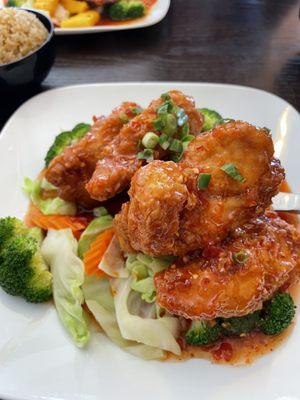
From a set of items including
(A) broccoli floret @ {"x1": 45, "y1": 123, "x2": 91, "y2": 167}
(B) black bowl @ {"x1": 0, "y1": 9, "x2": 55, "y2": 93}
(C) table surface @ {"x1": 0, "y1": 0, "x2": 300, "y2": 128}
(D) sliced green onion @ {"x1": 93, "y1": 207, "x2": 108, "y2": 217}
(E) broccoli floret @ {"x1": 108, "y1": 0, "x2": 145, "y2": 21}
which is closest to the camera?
(D) sliced green onion @ {"x1": 93, "y1": 207, "x2": 108, "y2": 217}

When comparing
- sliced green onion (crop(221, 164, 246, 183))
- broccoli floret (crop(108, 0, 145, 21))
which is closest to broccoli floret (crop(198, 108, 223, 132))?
sliced green onion (crop(221, 164, 246, 183))

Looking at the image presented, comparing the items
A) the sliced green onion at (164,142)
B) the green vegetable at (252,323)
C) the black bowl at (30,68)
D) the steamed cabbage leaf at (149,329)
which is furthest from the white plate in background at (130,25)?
the green vegetable at (252,323)

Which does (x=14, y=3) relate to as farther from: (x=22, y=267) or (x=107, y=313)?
(x=107, y=313)

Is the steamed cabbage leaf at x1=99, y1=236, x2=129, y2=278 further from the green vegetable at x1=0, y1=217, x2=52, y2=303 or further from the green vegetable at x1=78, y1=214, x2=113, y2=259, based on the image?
the green vegetable at x1=0, y1=217, x2=52, y2=303

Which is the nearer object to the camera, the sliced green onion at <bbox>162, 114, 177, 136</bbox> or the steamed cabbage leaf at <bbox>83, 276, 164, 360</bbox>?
the steamed cabbage leaf at <bbox>83, 276, 164, 360</bbox>

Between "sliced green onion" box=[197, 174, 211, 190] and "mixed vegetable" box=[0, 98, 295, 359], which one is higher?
"sliced green onion" box=[197, 174, 211, 190]

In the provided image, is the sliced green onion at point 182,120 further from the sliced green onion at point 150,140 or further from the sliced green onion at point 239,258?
the sliced green onion at point 239,258

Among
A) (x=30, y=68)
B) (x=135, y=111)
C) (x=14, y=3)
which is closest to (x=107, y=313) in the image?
(x=135, y=111)
